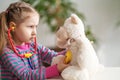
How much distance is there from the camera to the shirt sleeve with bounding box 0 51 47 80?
81cm

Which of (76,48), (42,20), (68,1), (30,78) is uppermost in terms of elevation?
(68,1)

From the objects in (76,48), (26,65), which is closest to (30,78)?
(26,65)

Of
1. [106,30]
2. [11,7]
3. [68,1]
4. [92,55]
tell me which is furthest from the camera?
[106,30]

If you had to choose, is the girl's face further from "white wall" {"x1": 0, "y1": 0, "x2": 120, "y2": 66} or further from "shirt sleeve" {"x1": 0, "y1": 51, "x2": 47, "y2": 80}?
"white wall" {"x1": 0, "y1": 0, "x2": 120, "y2": 66}

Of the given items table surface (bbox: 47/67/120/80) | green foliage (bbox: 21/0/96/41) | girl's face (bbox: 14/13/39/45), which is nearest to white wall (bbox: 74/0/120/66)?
green foliage (bbox: 21/0/96/41)

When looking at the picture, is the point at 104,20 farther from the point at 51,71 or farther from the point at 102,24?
the point at 51,71

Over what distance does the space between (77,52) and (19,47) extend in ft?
0.74

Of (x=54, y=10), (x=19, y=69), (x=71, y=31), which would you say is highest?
(x=54, y=10)

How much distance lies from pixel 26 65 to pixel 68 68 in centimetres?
16

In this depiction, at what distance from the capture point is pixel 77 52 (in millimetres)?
773

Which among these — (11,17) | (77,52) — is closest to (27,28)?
(11,17)

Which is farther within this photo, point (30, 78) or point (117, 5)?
point (117, 5)

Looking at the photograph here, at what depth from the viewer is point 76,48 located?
781mm

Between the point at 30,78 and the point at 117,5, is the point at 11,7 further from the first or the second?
the point at 117,5
